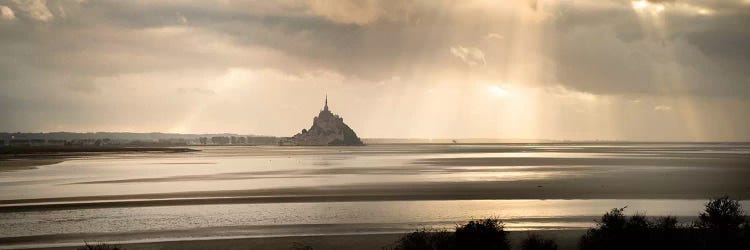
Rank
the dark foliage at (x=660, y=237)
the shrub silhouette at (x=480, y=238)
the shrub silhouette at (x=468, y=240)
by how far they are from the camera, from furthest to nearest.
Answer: the shrub silhouette at (x=480, y=238) → the shrub silhouette at (x=468, y=240) → the dark foliage at (x=660, y=237)

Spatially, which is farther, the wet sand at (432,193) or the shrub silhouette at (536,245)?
the wet sand at (432,193)

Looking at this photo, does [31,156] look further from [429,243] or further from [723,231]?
[723,231]

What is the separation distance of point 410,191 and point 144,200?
60.2ft

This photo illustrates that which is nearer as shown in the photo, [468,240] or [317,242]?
[468,240]

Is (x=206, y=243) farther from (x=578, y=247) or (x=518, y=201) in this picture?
(x=518, y=201)

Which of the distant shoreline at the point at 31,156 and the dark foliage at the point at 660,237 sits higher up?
the distant shoreline at the point at 31,156

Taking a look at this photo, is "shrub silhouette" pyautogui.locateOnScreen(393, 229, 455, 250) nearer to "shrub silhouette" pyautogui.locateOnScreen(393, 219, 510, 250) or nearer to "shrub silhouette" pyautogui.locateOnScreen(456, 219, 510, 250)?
"shrub silhouette" pyautogui.locateOnScreen(393, 219, 510, 250)

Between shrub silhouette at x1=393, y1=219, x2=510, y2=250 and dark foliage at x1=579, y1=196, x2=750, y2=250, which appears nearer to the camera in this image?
dark foliage at x1=579, y1=196, x2=750, y2=250

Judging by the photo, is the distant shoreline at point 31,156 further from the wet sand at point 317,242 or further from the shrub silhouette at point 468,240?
the shrub silhouette at point 468,240

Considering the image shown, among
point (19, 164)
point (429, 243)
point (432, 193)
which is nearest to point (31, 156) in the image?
point (19, 164)

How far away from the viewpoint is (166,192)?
4353cm

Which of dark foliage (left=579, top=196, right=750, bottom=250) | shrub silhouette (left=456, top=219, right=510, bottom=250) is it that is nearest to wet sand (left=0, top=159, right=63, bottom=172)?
shrub silhouette (left=456, top=219, right=510, bottom=250)

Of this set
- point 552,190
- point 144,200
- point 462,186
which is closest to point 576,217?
point 552,190

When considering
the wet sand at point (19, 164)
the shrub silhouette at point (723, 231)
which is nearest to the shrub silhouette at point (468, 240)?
the shrub silhouette at point (723, 231)
